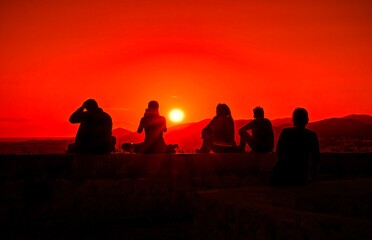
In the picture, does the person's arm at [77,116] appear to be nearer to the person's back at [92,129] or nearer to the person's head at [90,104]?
the person's back at [92,129]

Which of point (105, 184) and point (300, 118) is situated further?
point (105, 184)

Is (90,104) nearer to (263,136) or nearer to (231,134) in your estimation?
(231,134)

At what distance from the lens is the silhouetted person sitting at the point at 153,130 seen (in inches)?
476

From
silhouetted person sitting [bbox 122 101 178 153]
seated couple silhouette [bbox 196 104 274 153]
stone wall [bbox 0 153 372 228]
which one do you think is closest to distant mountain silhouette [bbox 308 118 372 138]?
seated couple silhouette [bbox 196 104 274 153]

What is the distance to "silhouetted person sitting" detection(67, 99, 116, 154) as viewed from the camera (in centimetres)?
1078

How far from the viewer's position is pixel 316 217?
11.6 feet

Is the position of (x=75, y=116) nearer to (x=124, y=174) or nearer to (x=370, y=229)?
(x=124, y=174)

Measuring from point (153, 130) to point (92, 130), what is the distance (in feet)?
5.92

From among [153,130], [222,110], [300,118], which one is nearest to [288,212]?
[300,118]

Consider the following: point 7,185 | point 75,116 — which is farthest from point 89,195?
point 75,116

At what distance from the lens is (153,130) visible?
39.9ft

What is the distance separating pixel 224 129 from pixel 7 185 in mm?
6046

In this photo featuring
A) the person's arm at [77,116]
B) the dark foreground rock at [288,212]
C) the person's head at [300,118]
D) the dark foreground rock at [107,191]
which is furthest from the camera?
the person's arm at [77,116]

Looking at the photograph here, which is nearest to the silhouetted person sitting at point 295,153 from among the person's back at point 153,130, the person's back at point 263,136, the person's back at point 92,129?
the person's back at point 263,136
